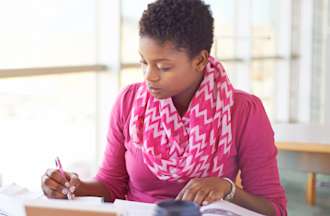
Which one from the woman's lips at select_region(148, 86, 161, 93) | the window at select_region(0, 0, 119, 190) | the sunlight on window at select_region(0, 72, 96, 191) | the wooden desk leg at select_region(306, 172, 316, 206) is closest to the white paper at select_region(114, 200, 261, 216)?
the woman's lips at select_region(148, 86, 161, 93)

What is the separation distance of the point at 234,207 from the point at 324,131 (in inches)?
75.4

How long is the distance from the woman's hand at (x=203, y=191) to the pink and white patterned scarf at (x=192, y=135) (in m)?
0.16

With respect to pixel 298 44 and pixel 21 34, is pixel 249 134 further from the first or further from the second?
pixel 298 44

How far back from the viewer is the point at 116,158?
4.84 feet

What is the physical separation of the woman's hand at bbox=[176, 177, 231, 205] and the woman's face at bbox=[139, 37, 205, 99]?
24 centimetres

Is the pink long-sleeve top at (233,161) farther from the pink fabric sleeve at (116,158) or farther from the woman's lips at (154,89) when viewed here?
the woman's lips at (154,89)

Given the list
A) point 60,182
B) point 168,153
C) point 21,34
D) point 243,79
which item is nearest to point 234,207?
point 168,153

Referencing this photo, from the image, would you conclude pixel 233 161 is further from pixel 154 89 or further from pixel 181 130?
pixel 154 89

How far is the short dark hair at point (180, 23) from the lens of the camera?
1.27m

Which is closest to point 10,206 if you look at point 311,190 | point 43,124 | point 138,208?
point 138,208

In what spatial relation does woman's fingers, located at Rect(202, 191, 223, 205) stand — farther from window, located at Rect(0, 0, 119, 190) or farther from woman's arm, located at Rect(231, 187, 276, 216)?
window, located at Rect(0, 0, 119, 190)

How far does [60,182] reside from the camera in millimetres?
1282

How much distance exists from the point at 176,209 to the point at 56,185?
0.56 metres

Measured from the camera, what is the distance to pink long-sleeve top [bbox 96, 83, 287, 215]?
4.47 ft
